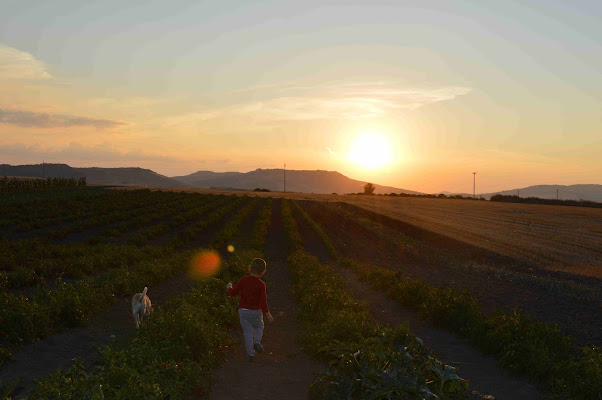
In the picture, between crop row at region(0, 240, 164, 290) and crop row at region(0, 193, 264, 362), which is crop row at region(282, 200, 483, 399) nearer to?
crop row at region(0, 193, 264, 362)

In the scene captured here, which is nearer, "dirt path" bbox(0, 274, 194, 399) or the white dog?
"dirt path" bbox(0, 274, 194, 399)

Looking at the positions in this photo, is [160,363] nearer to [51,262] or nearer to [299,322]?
[299,322]

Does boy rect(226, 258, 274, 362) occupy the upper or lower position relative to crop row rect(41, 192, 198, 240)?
upper

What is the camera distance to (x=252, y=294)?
843cm

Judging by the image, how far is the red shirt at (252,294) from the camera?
27.6 feet

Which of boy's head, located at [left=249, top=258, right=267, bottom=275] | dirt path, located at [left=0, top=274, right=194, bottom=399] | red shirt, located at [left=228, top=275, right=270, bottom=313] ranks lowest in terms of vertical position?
dirt path, located at [left=0, top=274, right=194, bottom=399]

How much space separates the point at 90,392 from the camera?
5.13m

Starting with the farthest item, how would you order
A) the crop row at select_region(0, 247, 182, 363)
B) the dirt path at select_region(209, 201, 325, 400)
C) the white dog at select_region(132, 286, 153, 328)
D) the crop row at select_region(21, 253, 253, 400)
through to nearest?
the white dog at select_region(132, 286, 153, 328)
the crop row at select_region(0, 247, 182, 363)
the dirt path at select_region(209, 201, 325, 400)
the crop row at select_region(21, 253, 253, 400)

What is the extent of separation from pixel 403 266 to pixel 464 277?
12.8ft

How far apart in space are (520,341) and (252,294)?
4799 millimetres

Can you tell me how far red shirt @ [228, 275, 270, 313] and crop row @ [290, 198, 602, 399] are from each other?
420cm

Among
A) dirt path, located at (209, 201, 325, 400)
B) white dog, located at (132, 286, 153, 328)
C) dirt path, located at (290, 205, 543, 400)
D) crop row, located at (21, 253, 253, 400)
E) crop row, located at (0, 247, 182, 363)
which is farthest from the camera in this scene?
white dog, located at (132, 286, 153, 328)

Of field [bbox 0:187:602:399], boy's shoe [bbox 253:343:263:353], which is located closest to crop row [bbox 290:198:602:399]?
field [bbox 0:187:602:399]

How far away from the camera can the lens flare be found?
657 inches
